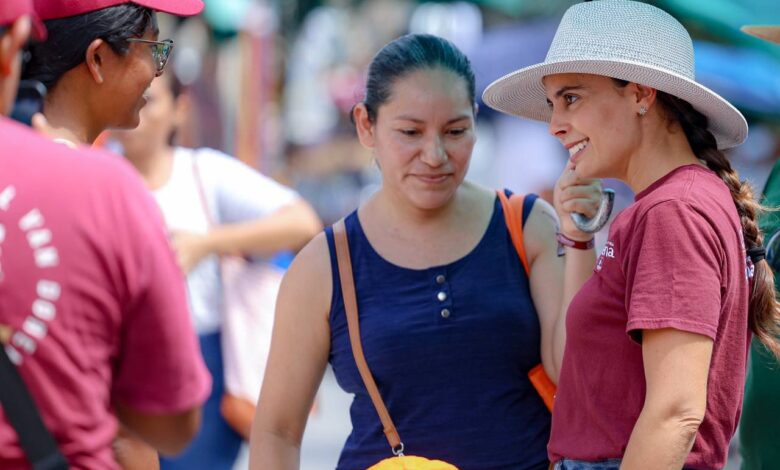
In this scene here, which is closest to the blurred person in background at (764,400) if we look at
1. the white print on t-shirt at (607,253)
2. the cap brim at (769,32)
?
the cap brim at (769,32)

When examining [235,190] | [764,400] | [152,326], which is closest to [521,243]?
[764,400]

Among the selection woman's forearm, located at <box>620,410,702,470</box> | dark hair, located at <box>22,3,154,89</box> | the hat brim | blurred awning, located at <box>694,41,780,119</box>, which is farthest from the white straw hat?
blurred awning, located at <box>694,41,780,119</box>

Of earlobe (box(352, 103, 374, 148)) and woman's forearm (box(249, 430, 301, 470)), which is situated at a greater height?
earlobe (box(352, 103, 374, 148))

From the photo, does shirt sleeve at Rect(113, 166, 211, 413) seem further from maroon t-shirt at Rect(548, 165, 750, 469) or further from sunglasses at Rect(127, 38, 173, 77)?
maroon t-shirt at Rect(548, 165, 750, 469)

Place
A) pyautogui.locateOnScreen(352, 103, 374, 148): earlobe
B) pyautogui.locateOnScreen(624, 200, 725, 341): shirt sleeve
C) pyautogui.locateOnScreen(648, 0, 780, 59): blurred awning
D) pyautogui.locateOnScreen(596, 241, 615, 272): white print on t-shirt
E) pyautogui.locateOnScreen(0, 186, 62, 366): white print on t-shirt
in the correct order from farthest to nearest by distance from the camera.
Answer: pyautogui.locateOnScreen(648, 0, 780, 59): blurred awning
pyautogui.locateOnScreen(352, 103, 374, 148): earlobe
pyautogui.locateOnScreen(596, 241, 615, 272): white print on t-shirt
pyautogui.locateOnScreen(624, 200, 725, 341): shirt sleeve
pyautogui.locateOnScreen(0, 186, 62, 366): white print on t-shirt

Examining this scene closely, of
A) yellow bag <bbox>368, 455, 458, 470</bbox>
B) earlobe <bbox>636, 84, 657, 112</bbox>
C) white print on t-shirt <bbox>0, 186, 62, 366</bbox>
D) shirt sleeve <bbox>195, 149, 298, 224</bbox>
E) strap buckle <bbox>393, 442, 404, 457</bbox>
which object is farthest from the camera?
shirt sleeve <bbox>195, 149, 298, 224</bbox>

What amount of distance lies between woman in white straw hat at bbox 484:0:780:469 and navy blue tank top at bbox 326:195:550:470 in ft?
1.36

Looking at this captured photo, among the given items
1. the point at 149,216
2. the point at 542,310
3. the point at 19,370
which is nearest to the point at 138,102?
the point at 149,216

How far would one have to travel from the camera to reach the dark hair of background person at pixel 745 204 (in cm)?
277

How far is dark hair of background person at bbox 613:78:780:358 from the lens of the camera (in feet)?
9.09

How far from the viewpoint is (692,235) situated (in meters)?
2.54

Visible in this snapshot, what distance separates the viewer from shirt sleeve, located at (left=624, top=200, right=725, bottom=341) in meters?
2.51

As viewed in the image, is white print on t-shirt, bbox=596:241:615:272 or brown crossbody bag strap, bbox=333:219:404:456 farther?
brown crossbody bag strap, bbox=333:219:404:456

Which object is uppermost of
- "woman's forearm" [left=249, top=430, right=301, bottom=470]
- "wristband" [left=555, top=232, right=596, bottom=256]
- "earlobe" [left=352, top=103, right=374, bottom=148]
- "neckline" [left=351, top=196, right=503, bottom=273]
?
"earlobe" [left=352, top=103, right=374, bottom=148]
